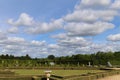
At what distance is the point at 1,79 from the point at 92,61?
36.0 m

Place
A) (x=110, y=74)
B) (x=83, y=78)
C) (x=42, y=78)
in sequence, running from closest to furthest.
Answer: (x=83, y=78), (x=42, y=78), (x=110, y=74)

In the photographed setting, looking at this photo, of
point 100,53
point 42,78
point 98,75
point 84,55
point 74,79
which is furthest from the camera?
point 100,53

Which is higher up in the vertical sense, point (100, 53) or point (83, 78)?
point (100, 53)

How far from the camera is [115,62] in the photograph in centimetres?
5312

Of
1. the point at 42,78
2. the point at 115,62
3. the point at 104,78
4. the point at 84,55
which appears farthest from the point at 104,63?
the point at 42,78

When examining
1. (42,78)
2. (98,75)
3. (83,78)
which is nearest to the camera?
(83,78)

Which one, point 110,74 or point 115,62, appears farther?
point 115,62

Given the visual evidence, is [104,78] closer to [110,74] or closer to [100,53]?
[110,74]

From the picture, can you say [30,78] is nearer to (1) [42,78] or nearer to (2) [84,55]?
(1) [42,78]

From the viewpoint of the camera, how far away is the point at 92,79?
784 inches

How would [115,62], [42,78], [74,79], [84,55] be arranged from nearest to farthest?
1. [74,79]
2. [42,78]
3. [115,62]
4. [84,55]

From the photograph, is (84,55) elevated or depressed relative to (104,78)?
elevated

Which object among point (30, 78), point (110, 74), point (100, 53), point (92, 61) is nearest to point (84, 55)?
point (100, 53)

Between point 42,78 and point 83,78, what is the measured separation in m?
3.10
